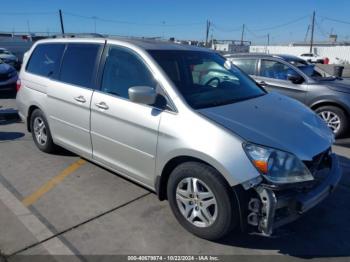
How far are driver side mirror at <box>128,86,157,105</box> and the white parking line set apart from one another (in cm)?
151

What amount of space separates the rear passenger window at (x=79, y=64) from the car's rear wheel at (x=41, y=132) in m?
0.83

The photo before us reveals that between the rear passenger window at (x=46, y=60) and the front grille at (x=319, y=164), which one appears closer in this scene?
the front grille at (x=319, y=164)

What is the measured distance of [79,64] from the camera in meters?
4.29

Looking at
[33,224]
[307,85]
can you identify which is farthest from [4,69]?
[307,85]

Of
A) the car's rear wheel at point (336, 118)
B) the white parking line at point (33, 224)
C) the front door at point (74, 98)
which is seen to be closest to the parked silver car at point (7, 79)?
the front door at point (74, 98)

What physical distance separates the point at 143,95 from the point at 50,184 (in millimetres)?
1987

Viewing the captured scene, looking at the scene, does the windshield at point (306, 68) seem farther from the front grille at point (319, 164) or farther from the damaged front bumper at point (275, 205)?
the damaged front bumper at point (275, 205)

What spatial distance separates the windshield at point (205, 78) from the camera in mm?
3400

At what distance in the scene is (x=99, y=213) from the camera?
3.59 m

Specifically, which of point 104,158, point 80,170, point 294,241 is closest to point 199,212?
point 294,241

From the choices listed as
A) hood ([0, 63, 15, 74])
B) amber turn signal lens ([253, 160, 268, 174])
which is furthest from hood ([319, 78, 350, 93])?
hood ([0, 63, 15, 74])

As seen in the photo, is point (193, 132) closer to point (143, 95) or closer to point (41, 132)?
point (143, 95)

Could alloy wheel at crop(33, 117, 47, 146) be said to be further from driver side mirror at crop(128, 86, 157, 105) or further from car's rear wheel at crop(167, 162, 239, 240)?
car's rear wheel at crop(167, 162, 239, 240)

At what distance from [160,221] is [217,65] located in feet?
6.67
